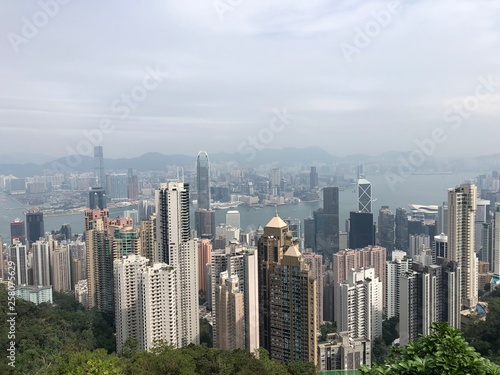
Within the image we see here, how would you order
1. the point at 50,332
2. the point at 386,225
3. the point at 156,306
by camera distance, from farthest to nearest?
the point at 386,225 → the point at 156,306 → the point at 50,332

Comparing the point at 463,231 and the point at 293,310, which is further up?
the point at 463,231

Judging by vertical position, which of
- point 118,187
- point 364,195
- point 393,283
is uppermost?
point 118,187

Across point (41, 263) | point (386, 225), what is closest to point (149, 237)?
point (41, 263)

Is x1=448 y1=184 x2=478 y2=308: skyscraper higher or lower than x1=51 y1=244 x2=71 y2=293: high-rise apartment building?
higher

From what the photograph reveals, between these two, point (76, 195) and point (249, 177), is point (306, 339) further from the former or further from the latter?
point (249, 177)

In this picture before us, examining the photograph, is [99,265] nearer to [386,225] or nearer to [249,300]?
[249,300]

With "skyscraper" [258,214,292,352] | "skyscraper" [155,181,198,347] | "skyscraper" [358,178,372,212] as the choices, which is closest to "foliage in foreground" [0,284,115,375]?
"skyscraper" [155,181,198,347]

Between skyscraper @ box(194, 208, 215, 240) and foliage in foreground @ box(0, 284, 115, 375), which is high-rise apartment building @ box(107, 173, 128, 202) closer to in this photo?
skyscraper @ box(194, 208, 215, 240)

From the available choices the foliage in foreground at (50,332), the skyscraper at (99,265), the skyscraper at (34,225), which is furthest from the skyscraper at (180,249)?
the skyscraper at (34,225)
